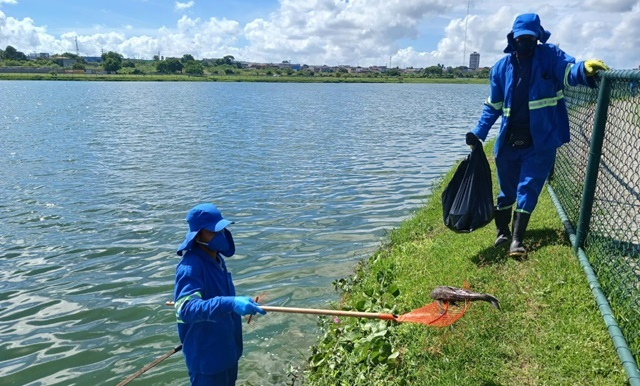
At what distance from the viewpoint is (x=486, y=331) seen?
13.2 feet

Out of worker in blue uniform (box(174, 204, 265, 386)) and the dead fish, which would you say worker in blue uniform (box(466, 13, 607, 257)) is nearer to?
the dead fish

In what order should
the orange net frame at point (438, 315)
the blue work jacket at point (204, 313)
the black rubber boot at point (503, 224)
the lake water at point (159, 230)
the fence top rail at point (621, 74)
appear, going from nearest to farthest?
the blue work jacket at point (204, 313) < the fence top rail at point (621, 74) < the orange net frame at point (438, 315) < the black rubber boot at point (503, 224) < the lake water at point (159, 230)

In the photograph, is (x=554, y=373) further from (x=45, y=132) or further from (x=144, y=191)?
(x=45, y=132)

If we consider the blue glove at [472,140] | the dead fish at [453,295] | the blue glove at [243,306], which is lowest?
the dead fish at [453,295]

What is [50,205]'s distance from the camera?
11125mm

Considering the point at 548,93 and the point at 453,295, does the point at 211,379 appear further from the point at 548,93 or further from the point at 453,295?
the point at 548,93

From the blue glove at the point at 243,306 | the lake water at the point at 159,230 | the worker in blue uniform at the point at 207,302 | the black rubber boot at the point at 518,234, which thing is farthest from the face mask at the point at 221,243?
the black rubber boot at the point at 518,234

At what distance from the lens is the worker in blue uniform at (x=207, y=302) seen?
3.28 meters

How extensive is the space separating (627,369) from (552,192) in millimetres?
4706

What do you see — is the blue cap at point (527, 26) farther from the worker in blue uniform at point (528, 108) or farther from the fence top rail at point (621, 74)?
the fence top rail at point (621, 74)

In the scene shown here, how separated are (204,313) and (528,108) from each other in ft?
12.4

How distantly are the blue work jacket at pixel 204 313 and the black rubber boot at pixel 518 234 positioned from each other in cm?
300

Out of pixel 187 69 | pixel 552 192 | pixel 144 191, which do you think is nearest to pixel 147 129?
pixel 144 191

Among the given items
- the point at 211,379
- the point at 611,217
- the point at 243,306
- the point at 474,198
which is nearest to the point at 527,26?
the point at 474,198
